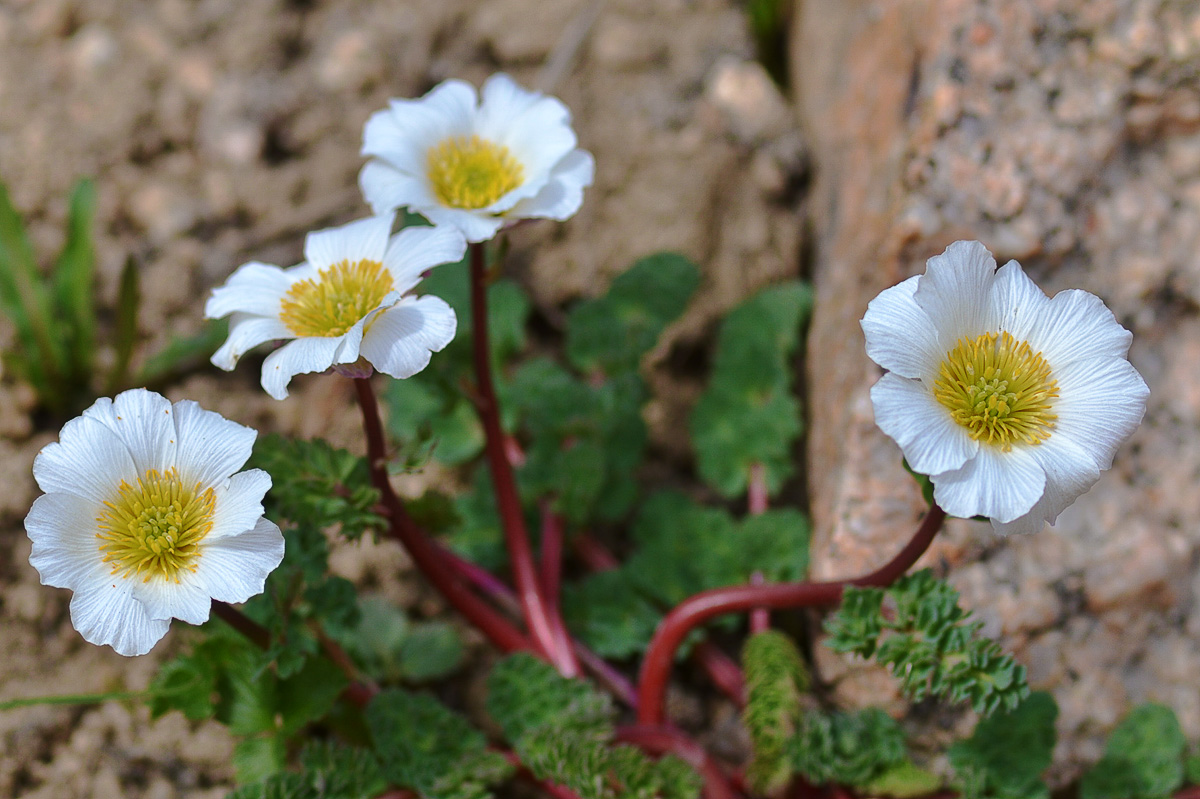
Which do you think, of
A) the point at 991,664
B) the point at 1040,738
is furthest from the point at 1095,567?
the point at 991,664

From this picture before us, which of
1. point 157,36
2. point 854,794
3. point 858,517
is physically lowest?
point 854,794

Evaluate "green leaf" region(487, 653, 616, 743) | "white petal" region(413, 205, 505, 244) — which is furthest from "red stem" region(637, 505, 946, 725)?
"white petal" region(413, 205, 505, 244)

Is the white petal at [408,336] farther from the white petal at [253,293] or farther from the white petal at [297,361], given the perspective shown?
the white petal at [253,293]

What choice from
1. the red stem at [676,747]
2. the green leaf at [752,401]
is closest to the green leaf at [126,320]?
the green leaf at [752,401]

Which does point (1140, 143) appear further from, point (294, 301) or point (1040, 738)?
point (294, 301)

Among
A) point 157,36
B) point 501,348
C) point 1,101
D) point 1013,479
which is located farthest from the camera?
point 157,36

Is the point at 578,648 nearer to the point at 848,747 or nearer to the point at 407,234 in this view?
the point at 848,747
